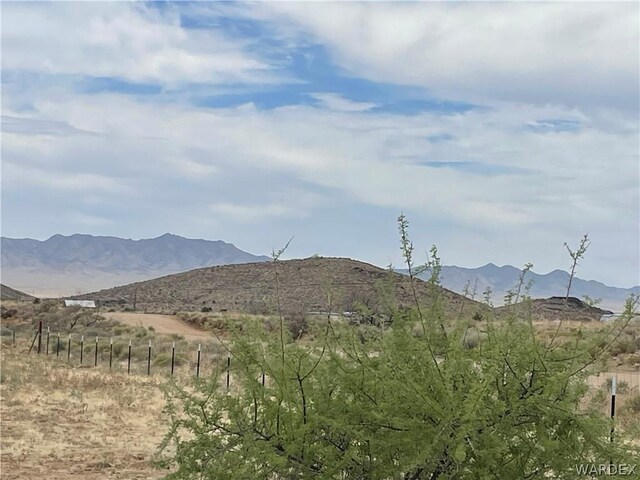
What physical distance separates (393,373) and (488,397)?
1.88 feet

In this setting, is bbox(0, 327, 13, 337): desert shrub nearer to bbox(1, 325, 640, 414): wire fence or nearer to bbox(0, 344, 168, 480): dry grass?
bbox(1, 325, 640, 414): wire fence

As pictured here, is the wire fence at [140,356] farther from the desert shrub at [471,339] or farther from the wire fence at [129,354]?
the desert shrub at [471,339]

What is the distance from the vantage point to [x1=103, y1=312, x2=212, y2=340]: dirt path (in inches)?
2002

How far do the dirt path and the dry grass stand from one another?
2287 centimetres

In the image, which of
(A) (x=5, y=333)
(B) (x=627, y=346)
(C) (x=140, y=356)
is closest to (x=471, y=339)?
(C) (x=140, y=356)

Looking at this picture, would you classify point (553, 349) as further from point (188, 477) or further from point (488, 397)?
point (188, 477)

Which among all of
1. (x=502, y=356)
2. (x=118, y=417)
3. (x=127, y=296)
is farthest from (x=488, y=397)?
(x=127, y=296)

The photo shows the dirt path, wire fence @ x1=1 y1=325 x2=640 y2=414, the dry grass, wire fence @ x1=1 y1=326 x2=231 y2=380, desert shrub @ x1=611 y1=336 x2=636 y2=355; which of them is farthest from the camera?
the dirt path

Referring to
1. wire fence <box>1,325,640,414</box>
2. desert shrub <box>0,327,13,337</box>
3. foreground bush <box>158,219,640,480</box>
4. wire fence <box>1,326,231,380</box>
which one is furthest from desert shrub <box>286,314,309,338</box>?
desert shrub <box>0,327,13,337</box>

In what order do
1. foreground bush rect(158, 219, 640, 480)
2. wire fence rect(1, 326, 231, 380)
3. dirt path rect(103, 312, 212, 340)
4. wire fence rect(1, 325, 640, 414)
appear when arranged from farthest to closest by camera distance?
dirt path rect(103, 312, 212, 340)
wire fence rect(1, 326, 231, 380)
wire fence rect(1, 325, 640, 414)
foreground bush rect(158, 219, 640, 480)

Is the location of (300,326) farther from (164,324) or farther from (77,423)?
(164,324)

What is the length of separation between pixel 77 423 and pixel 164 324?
3937 centimetres

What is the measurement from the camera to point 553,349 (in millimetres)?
4965

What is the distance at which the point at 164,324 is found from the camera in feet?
185
